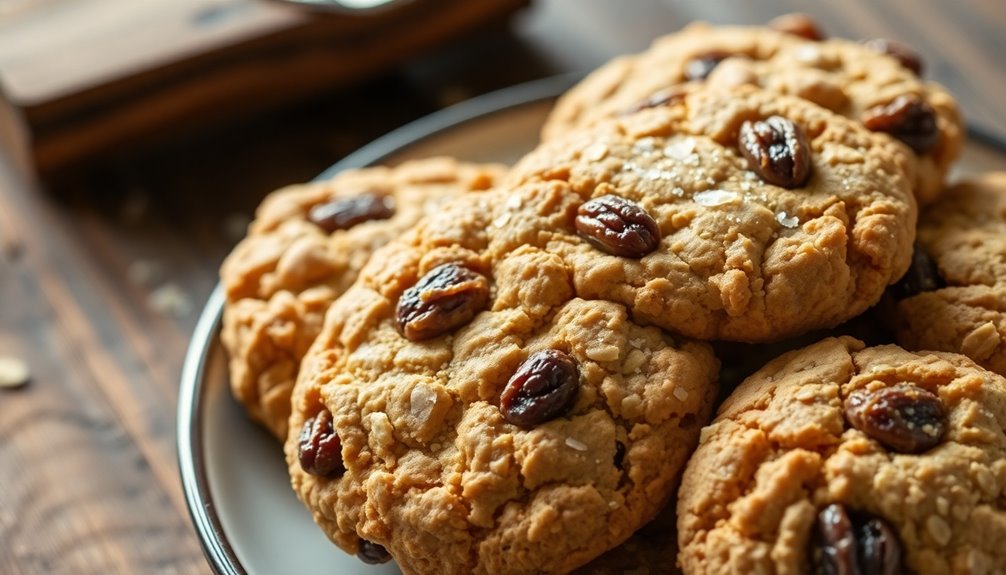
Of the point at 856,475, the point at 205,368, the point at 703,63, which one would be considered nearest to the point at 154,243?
the point at 205,368

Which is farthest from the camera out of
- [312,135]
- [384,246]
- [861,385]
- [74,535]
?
[312,135]

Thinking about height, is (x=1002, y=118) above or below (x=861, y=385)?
below

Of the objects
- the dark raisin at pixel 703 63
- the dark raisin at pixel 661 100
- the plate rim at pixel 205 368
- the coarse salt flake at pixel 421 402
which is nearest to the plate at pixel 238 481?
the plate rim at pixel 205 368

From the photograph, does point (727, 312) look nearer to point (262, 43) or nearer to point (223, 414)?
point (223, 414)

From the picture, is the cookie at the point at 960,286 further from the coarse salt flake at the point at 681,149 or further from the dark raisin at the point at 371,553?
the dark raisin at the point at 371,553

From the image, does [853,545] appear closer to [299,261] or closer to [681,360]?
[681,360]

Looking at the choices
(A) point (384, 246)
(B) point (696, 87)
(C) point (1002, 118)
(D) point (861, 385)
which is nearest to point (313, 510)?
(A) point (384, 246)

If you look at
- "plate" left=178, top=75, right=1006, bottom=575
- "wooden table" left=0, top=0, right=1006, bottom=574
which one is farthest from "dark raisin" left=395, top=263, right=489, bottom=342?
"wooden table" left=0, top=0, right=1006, bottom=574
